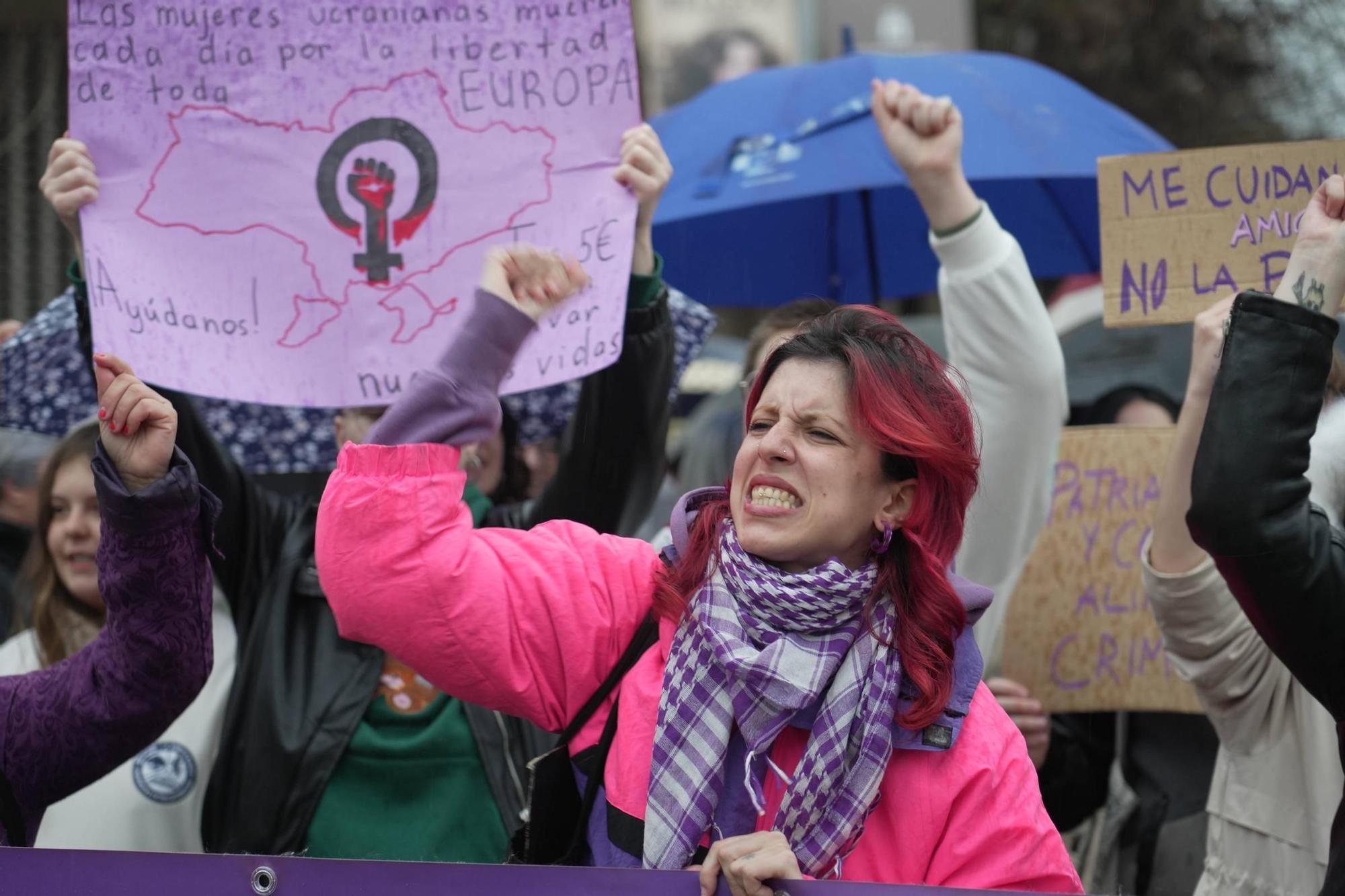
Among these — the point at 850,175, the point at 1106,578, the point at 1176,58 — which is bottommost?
the point at 1176,58

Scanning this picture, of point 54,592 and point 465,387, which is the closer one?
point 465,387

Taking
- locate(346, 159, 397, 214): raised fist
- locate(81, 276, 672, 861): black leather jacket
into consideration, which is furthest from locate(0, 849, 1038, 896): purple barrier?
locate(346, 159, 397, 214): raised fist

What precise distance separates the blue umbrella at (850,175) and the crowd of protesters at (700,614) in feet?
2.94

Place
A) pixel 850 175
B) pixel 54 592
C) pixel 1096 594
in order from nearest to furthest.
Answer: pixel 54 592 < pixel 1096 594 < pixel 850 175

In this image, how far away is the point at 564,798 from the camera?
198 cm

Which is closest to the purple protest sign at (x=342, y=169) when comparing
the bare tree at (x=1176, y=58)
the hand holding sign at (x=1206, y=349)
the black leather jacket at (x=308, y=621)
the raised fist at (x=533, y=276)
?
the black leather jacket at (x=308, y=621)

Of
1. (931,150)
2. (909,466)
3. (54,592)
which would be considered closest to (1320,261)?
(909,466)

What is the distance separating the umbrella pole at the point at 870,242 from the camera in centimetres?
410

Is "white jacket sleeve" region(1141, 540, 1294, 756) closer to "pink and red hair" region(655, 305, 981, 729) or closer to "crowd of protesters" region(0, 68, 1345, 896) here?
"crowd of protesters" region(0, 68, 1345, 896)

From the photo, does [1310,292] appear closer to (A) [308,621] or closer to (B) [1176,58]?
(A) [308,621]

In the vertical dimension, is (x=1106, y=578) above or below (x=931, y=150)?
below

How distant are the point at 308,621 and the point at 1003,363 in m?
1.27

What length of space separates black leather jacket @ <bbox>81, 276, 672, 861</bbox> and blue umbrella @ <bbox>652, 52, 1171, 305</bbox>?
1.05 m

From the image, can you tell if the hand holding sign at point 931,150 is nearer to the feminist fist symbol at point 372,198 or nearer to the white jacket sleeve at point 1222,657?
the white jacket sleeve at point 1222,657
